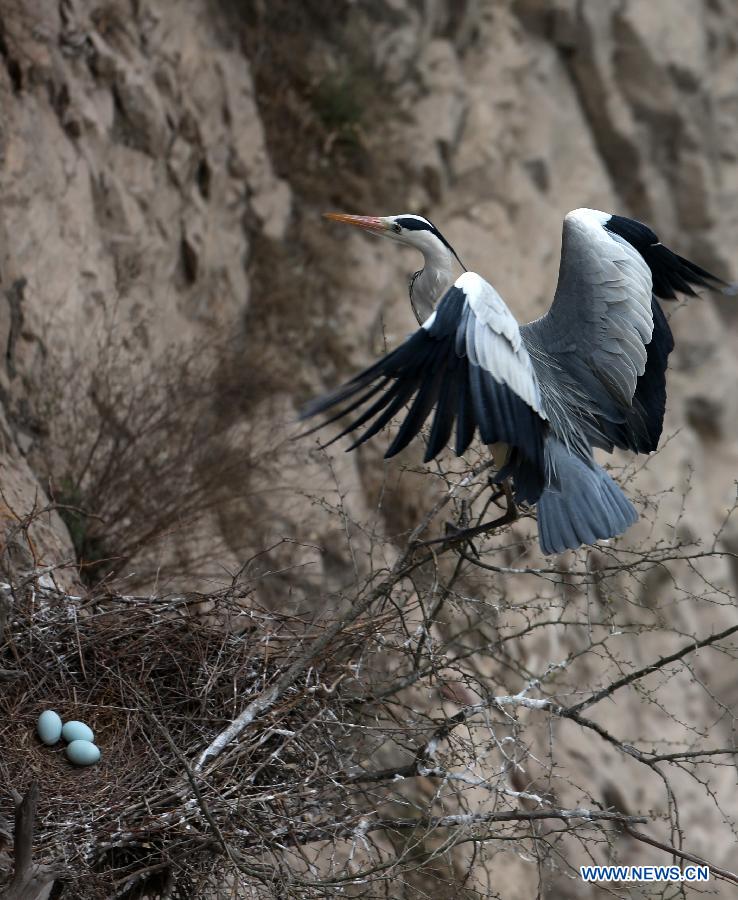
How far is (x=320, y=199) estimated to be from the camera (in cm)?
689

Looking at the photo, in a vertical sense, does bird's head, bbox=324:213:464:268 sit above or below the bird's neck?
above

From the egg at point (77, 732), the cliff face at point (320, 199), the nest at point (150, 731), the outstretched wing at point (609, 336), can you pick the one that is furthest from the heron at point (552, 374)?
the egg at point (77, 732)

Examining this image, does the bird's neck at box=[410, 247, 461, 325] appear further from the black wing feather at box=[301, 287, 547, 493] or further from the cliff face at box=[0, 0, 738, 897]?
the black wing feather at box=[301, 287, 547, 493]

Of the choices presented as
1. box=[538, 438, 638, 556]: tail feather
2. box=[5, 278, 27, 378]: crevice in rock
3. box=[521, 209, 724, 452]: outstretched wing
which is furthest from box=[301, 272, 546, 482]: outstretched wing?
box=[5, 278, 27, 378]: crevice in rock

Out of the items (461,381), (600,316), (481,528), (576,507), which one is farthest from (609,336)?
(461,381)

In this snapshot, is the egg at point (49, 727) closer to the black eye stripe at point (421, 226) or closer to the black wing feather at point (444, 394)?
the black wing feather at point (444, 394)

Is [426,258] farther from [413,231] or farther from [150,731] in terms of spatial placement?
[150,731]

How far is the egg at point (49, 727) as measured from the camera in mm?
3418

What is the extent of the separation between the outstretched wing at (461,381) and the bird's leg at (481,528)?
33cm

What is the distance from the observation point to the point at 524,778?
596 cm

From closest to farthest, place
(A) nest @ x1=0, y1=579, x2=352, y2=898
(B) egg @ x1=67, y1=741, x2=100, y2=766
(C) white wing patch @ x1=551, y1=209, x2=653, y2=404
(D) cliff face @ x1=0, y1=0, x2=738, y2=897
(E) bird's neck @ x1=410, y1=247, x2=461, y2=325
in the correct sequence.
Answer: (A) nest @ x1=0, y1=579, x2=352, y2=898, (B) egg @ x1=67, y1=741, x2=100, y2=766, (C) white wing patch @ x1=551, y1=209, x2=653, y2=404, (E) bird's neck @ x1=410, y1=247, x2=461, y2=325, (D) cliff face @ x1=0, y1=0, x2=738, y2=897

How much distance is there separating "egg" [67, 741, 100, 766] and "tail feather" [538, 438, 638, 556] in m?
1.29

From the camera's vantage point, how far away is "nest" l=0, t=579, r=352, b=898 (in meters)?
3.07

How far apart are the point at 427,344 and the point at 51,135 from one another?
271cm
